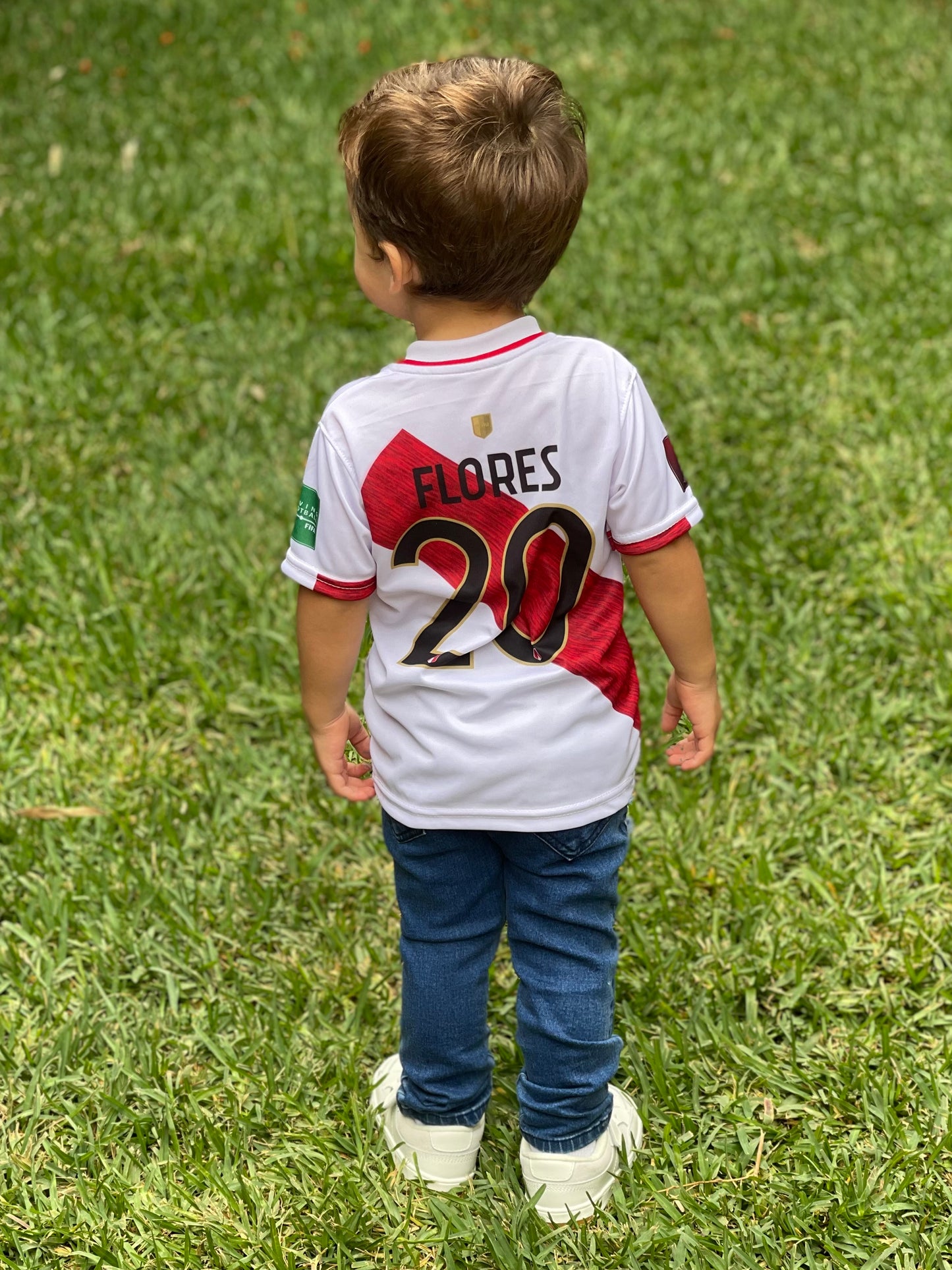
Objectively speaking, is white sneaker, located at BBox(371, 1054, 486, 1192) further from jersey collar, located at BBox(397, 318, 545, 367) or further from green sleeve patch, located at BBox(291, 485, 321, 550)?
jersey collar, located at BBox(397, 318, 545, 367)

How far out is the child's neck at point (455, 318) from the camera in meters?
1.73

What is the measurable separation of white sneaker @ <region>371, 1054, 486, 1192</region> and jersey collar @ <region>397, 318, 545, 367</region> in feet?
3.88

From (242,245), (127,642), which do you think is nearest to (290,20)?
(242,245)

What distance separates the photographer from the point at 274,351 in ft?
15.0

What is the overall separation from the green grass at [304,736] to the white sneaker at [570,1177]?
39 mm

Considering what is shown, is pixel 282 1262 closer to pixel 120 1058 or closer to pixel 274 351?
pixel 120 1058

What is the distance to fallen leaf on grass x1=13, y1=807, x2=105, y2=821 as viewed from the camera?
297 cm

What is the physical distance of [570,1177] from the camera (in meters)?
2.12

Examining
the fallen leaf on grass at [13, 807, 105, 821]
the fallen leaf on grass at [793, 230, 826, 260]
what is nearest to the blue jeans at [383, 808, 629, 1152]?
the fallen leaf on grass at [13, 807, 105, 821]

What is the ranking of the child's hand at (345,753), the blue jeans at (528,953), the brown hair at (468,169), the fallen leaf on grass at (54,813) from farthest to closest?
the fallen leaf on grass at (54,813) < the child's hand at (345,753) < the blue jeans at (528,953) < the brown hair at (468,169)

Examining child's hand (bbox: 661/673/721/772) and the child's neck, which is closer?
the child's neck

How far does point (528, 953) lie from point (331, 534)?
2.26ft

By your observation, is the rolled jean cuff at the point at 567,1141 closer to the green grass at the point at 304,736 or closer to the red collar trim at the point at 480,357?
the green grass at the point at 304,736

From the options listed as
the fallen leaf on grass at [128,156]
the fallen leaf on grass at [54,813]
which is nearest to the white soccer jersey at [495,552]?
the fallen leaf on grass at [54,813]
